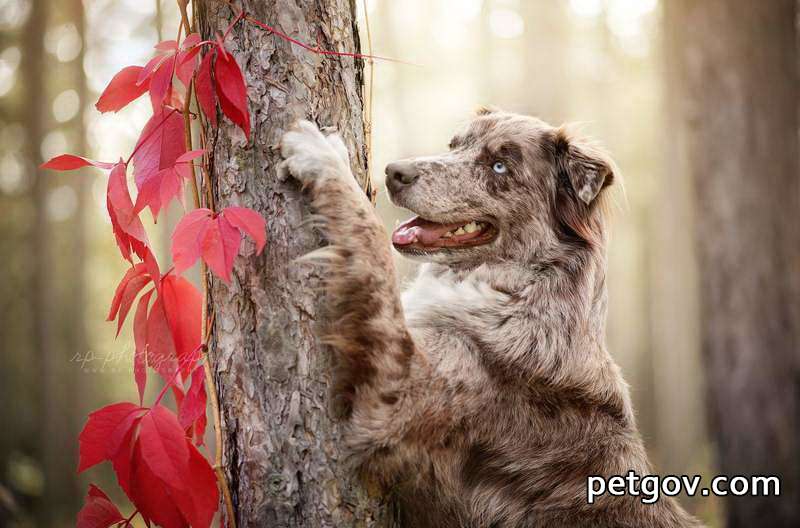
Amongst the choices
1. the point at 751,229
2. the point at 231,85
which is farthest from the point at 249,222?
the point at 751,229

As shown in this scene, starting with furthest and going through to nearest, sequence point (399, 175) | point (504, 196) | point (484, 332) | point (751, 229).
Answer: point (751, 229), point (504, 196), point (399, 175), point (484, 332)

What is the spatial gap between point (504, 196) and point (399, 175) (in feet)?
1.87

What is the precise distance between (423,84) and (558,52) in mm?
4263

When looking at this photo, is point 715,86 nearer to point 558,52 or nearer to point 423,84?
point 558,52

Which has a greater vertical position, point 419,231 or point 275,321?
point 419,231

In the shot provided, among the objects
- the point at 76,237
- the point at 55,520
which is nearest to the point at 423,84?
the point at 76,237

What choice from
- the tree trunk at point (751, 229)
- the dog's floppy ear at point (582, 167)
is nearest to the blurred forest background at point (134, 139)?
the tree trunk at point (751, 229)

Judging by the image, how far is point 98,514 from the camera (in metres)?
1.98

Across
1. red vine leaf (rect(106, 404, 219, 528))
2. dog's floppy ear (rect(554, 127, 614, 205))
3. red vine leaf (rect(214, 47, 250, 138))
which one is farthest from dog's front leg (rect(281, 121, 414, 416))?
dog's floppy ear (rect(554, 127, 614, 205))

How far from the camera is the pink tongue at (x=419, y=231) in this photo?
2945 millimetres

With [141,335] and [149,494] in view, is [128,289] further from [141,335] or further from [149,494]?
[149,494]

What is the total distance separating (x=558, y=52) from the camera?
46.8ft

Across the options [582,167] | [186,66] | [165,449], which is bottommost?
[165,449]

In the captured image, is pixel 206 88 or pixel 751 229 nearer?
pixel 206 88
